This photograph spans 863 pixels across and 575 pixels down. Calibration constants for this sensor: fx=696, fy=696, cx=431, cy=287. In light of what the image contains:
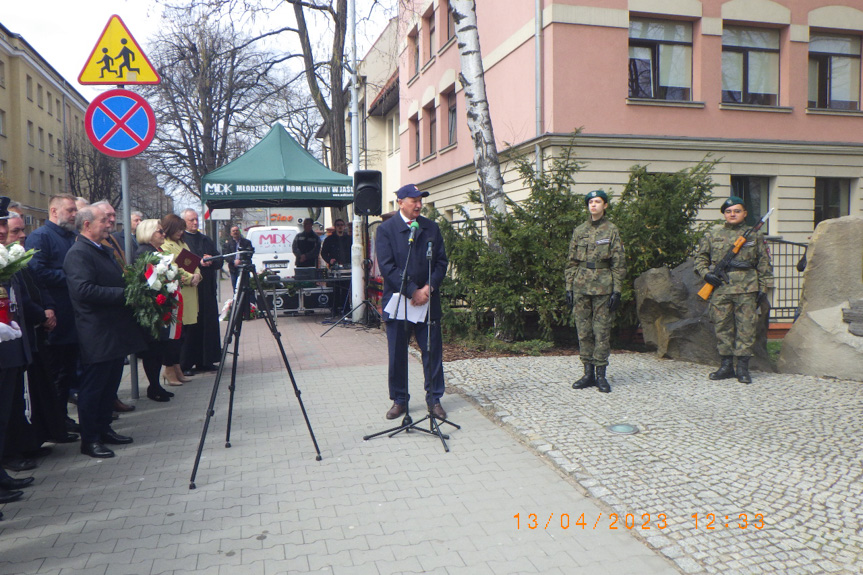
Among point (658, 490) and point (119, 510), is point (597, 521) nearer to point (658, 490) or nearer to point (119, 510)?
point (658, 490)

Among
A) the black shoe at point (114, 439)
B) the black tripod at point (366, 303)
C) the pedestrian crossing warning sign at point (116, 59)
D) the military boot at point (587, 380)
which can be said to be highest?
the pedestrian crossing warning sign at point (116, 59)

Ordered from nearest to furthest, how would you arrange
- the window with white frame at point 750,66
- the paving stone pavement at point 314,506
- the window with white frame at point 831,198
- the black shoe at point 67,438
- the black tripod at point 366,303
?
the paving stone pavement at point 314,506 → the black shoe at point 67,438 → the black tripod at point 366,303 → the window with white frame at point 750,66 → the window with white frame at point 831,198

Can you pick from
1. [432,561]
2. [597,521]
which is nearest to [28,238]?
[432,561]

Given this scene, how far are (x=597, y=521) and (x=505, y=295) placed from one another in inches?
230

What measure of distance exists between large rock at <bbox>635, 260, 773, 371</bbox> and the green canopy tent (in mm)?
7254

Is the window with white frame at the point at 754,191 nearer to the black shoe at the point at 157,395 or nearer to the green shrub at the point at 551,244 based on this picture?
the green shrub at the point at 551,244

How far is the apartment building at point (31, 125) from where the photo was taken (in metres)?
39.5

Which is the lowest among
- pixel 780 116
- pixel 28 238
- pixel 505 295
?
pixel 505 295

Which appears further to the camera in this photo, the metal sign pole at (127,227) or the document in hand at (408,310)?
the metal sign pole at (127,227)

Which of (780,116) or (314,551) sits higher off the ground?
(780,116)

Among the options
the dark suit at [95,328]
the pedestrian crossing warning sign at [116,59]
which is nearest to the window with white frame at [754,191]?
the pedestrian crossing warning sign at [116,59]

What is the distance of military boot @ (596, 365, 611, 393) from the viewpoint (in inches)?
270

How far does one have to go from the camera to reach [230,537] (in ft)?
12.2

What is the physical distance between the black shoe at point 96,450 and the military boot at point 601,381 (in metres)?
4.42
